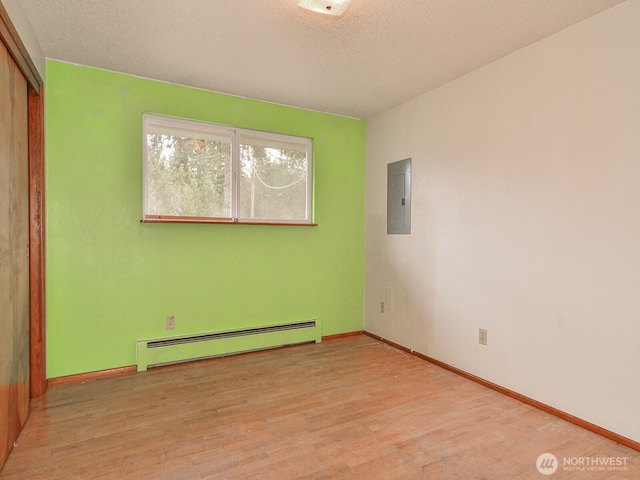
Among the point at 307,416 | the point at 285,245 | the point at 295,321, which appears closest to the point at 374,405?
the point at 307,416

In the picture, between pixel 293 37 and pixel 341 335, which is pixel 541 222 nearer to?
pixel 293 37

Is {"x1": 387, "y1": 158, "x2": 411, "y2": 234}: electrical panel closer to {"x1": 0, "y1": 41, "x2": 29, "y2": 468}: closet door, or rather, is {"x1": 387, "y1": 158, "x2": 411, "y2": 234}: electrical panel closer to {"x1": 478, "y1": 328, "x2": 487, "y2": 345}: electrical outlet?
{"x1": 478, "y1": 328, "x2": 487, "y2": 345}: electrical outlet

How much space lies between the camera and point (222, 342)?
3.21 m

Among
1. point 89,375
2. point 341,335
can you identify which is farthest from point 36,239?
point 341,335

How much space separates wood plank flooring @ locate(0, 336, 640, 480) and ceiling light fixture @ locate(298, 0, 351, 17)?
7.75ft

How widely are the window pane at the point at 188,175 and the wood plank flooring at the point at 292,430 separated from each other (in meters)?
1.37

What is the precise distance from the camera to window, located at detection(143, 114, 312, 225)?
2.95m

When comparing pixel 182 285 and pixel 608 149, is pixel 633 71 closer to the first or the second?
pixel 608 149

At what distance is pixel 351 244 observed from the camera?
156 inches

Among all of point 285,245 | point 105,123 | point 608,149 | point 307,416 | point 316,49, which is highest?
point 316,49

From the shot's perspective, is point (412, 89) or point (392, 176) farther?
point (392, 176)

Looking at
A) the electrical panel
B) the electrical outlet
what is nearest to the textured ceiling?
the electrical panel

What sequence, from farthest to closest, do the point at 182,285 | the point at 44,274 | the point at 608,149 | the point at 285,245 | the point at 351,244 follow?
the point at 351,244 < the point at 285,245 < the point at 182,285 < the point at 44,274 < the point at 608,149

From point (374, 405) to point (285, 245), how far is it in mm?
1736
